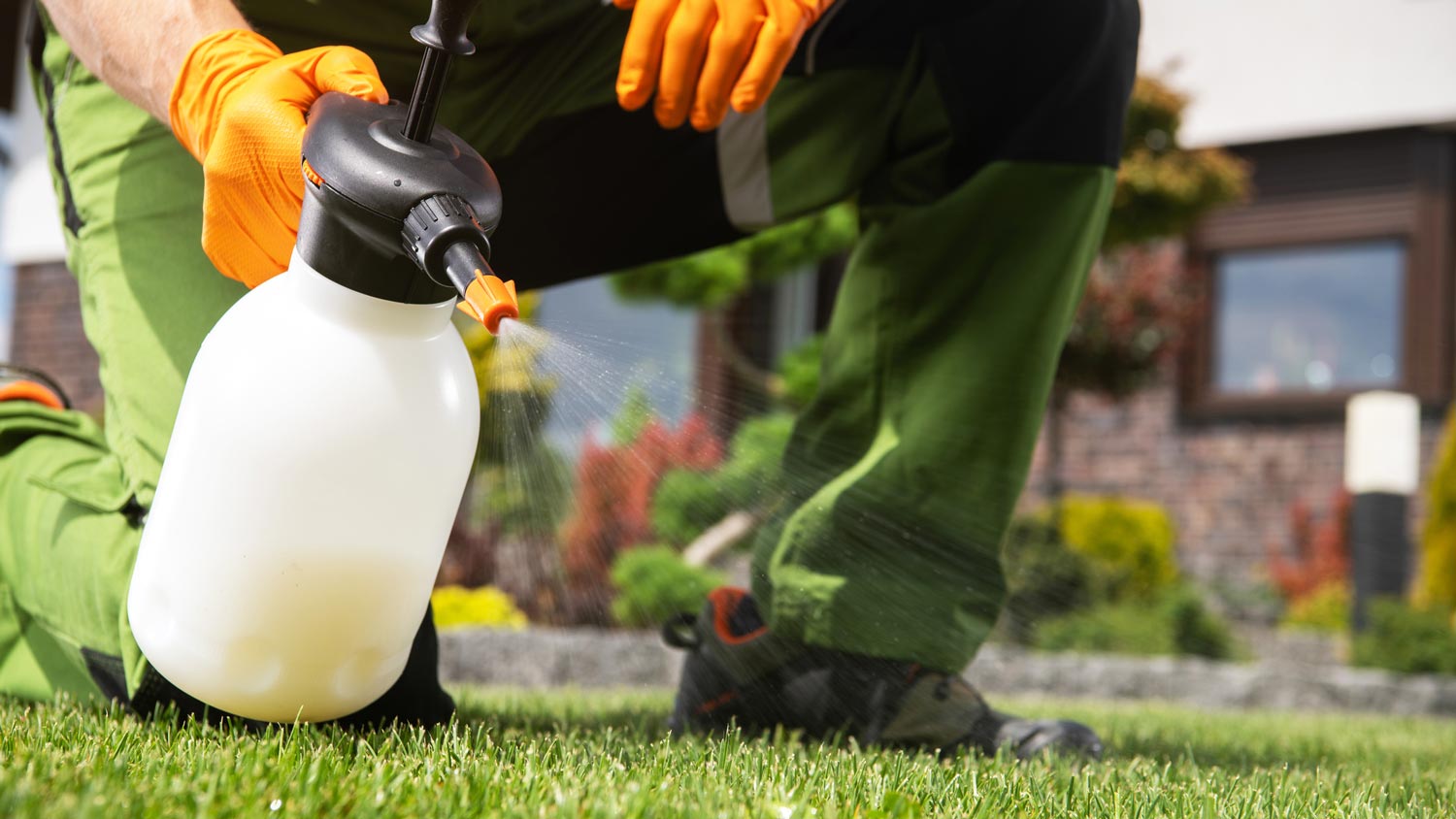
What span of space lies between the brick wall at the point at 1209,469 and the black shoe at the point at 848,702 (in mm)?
6722

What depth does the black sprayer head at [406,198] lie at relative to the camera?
106 cm

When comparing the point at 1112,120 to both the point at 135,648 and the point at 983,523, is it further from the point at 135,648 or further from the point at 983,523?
the point at 135,648

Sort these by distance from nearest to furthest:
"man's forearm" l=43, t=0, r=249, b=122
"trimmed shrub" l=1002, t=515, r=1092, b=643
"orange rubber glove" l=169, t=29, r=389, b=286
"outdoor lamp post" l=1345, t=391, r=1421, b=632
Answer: "orange rubber glove" l=169, t=29, r=389, b=286 → "man's forearm" l=43, t=0, r=249, b=122 → "outdoor lamp post" l=1345, t=391, r=1421, b=632 → "trimmed shrub" l=1002, t=515, r=1092, b=643

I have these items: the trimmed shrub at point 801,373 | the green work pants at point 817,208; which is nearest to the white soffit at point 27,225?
the trimmed shrub at point 801,373

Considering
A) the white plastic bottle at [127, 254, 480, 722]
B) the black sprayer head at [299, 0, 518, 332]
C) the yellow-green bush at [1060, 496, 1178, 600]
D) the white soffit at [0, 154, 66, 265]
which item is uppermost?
the black sprayer head at [299, 0, 518, 332]

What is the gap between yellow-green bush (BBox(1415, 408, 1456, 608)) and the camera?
6.75 m

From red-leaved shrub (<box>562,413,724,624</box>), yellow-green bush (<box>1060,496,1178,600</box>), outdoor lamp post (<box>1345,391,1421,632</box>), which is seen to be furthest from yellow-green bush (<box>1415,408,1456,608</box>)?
red-leaved shrub (<box>562,413,724,624</box>)

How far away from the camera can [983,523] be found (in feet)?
6.19

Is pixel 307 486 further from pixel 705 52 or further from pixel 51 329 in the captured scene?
pixel 51 329

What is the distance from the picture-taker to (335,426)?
115 cm

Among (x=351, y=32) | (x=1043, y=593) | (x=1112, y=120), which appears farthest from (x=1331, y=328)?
(x=351, y=32)

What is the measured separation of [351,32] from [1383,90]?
8.29 m

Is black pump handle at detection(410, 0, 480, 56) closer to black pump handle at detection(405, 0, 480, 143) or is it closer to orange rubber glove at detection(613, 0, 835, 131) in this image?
black pump handle at detection(405, 0, 480, 143)

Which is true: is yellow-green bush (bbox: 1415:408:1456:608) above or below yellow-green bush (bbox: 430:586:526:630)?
below
